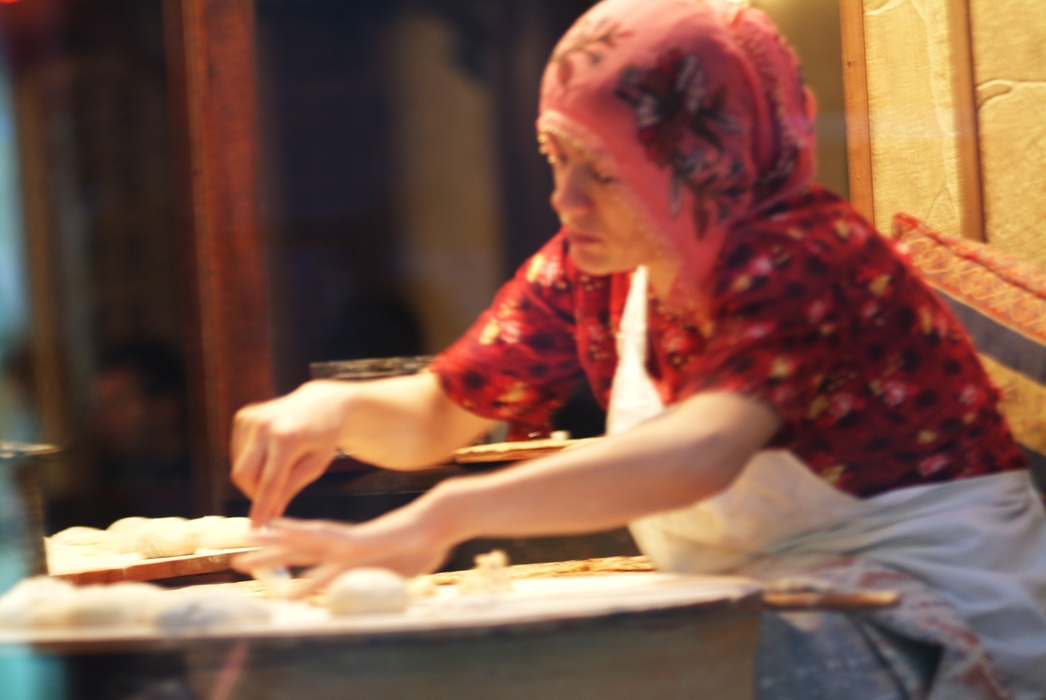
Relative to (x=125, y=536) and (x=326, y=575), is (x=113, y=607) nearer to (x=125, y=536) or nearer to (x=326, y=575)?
(x=326, y=575)

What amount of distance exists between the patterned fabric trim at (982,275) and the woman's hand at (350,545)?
96 centimetres

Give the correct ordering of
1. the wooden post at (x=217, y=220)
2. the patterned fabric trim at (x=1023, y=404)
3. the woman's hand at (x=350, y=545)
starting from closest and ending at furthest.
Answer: the woman's hand at (x=350, y=545), the patterned fabric trim at (x=1023, y=404), the wooden post at (x=217, y=220)

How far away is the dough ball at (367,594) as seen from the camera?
84 cm

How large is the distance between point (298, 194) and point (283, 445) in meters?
1.63

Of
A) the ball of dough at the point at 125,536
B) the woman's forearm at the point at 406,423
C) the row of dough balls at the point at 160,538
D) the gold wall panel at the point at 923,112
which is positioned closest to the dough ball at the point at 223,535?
the row of dough balls at the point at 160,538

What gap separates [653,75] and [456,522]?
432 mm

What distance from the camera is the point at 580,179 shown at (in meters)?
1.04

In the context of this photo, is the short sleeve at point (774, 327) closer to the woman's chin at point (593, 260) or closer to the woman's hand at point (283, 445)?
the woman's chin at point (593, 260)

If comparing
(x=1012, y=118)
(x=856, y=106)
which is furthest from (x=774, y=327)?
(x=1012, y=118)

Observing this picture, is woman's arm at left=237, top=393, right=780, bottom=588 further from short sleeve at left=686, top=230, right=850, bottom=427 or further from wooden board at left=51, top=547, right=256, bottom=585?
wooden board at left=51, top=547, right=256, bottom=585

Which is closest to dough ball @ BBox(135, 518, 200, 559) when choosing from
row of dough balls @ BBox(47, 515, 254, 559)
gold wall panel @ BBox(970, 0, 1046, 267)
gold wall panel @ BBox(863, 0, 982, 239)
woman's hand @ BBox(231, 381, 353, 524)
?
row of dough balls @ BBox(47, 515, 254, 559)

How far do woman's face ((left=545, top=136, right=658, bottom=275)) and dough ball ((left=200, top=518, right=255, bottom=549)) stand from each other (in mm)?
899

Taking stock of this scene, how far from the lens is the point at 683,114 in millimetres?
1004

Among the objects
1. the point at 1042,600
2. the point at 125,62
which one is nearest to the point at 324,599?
the point at 1042,600
